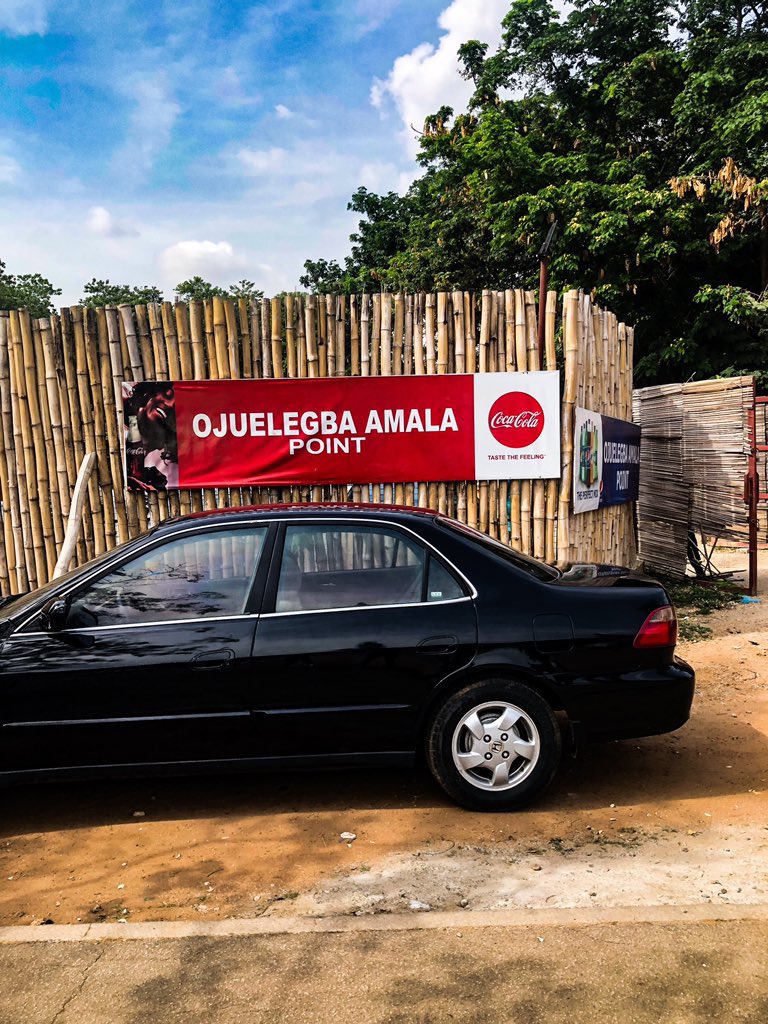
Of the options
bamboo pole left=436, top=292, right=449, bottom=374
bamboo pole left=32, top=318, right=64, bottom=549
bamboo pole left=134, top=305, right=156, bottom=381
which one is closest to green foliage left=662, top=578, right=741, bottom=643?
bamboo pole left=436, top=292, right=449, bottom=374

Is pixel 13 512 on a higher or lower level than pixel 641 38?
lower

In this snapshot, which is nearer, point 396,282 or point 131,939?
point 131,939

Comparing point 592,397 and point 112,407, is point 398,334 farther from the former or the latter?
point 112,407

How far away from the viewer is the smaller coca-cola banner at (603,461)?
309 inches

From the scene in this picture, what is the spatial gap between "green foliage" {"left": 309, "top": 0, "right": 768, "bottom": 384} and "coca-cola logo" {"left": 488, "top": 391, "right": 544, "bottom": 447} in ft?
37.3

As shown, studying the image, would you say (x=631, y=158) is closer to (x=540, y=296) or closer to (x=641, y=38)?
(x=641, y=38)

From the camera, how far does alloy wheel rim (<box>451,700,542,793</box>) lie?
392 cm

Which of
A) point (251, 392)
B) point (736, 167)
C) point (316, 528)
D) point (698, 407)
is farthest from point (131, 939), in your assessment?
point (736, 167)

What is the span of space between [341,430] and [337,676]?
3911 millimetres

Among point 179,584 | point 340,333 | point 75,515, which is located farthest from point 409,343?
point 179,584

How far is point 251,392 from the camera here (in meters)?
7.44

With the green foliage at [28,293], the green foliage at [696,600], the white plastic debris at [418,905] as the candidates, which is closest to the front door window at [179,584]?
the white plastic debris at [418,905]

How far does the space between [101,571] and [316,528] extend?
1102 mm

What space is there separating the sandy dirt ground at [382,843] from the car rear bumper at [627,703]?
41cm
